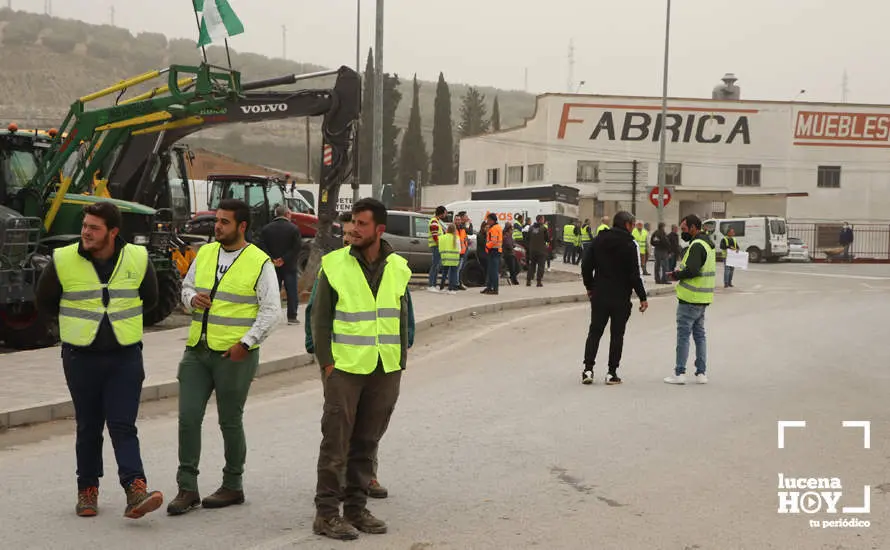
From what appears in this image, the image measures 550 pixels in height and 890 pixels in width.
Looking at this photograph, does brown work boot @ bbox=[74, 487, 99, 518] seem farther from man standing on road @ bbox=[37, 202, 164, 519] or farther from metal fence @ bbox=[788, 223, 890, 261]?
metal fence @ bbox=[788, 223, 890, 261]

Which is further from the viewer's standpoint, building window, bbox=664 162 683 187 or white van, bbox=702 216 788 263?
building window, bbox=664 162 683 187

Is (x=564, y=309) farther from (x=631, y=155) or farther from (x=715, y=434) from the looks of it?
(x=631, y=155)

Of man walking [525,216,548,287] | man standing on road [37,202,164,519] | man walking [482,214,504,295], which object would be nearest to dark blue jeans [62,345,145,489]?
man standing on road [37,202,164,519]

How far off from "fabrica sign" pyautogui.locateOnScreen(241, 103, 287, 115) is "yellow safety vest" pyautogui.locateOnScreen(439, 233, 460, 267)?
5.49m

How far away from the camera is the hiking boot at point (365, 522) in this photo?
563cm

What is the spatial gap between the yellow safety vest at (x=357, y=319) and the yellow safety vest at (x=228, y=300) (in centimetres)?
72

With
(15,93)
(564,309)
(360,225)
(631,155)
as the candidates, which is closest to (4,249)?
(360,225)

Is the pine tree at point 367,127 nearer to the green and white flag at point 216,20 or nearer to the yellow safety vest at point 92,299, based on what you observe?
the green and white flag at point 216,20

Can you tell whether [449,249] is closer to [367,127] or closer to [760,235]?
[760,235]

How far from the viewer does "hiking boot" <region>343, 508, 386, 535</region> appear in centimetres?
563

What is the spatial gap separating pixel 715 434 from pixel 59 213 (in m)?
10.7

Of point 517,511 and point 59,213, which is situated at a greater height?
point 59,213

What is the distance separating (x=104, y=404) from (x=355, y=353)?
1.55 m

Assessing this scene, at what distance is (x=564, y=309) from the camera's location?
22.1 m
